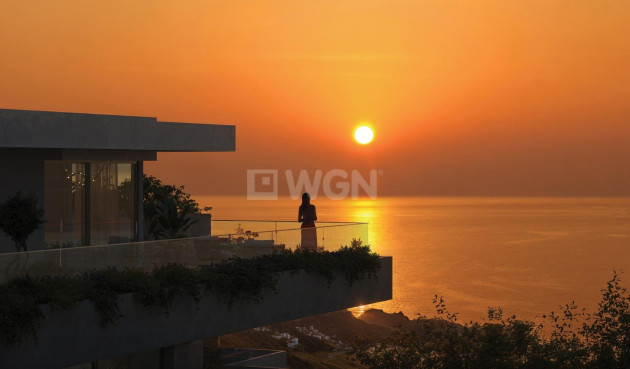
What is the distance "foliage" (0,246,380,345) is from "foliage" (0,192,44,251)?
3.00 meters

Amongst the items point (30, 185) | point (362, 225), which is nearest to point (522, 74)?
point (362, 225)

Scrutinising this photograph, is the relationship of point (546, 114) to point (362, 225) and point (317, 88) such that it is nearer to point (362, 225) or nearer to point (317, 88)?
point (317, 88)

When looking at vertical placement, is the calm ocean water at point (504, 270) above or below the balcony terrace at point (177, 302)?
below

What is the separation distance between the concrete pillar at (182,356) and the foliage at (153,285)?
6.68ft

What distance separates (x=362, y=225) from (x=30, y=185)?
304 inches

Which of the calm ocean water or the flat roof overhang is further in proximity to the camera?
the calm ocean water

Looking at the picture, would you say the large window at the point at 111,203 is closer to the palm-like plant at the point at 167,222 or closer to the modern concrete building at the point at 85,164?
the modern concrete building at the point at 85,164

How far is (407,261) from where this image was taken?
15238 centimetres

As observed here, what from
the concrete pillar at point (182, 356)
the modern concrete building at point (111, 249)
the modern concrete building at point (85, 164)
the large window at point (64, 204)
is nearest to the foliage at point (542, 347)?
the modern concrete building at point (111, 249)

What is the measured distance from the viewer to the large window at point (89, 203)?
18.5 meters

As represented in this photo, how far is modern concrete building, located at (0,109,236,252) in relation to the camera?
17.0 metres

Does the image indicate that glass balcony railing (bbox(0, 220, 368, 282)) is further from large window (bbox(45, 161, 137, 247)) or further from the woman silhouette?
large window (bbox(45, 161, 137, 247))

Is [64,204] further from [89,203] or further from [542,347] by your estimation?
[542,347]

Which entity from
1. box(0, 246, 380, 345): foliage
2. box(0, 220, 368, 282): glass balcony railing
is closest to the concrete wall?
box(0, 246, 380, 345): foliage
